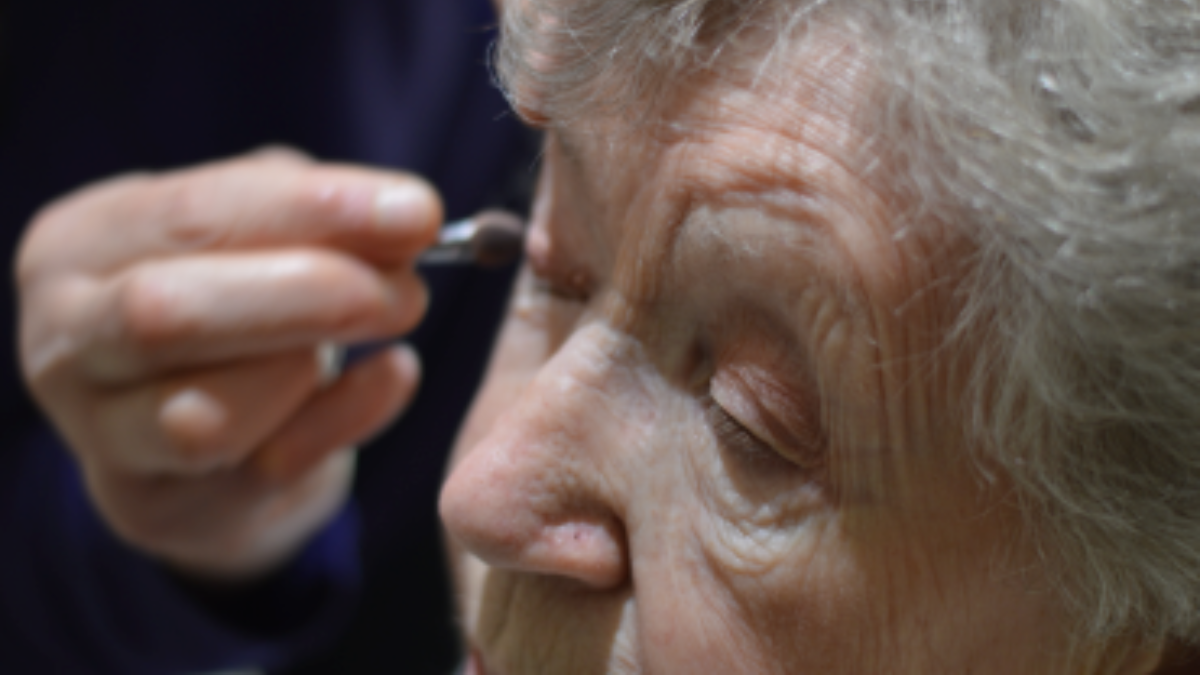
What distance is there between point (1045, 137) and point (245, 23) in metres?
1.23

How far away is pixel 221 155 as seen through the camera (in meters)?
1.47

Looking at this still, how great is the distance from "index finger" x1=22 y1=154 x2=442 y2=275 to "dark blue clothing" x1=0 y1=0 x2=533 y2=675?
409 mm

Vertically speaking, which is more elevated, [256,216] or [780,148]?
[780,148]

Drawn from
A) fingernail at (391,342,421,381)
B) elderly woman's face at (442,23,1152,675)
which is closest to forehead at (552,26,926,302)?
elderly woman's face at (442,23,1152,675)

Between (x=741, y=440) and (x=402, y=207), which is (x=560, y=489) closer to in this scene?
(x=741, y=440)

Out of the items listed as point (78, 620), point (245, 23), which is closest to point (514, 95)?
point (245, 23)

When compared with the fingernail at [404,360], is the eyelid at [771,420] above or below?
above

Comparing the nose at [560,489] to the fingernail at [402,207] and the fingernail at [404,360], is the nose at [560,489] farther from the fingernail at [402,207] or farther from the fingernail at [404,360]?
the fingernail at [404,360]

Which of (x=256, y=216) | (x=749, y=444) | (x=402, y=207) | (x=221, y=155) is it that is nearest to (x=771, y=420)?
(x=749, y=444)

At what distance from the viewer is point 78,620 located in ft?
4.35

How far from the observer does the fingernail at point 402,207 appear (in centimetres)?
91

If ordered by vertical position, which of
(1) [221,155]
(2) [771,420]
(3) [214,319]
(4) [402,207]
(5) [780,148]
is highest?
(5) [780,148]

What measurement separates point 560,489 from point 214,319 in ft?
1.47

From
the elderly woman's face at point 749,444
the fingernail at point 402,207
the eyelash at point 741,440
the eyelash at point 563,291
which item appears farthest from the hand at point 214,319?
the eyelash at point 741,440
